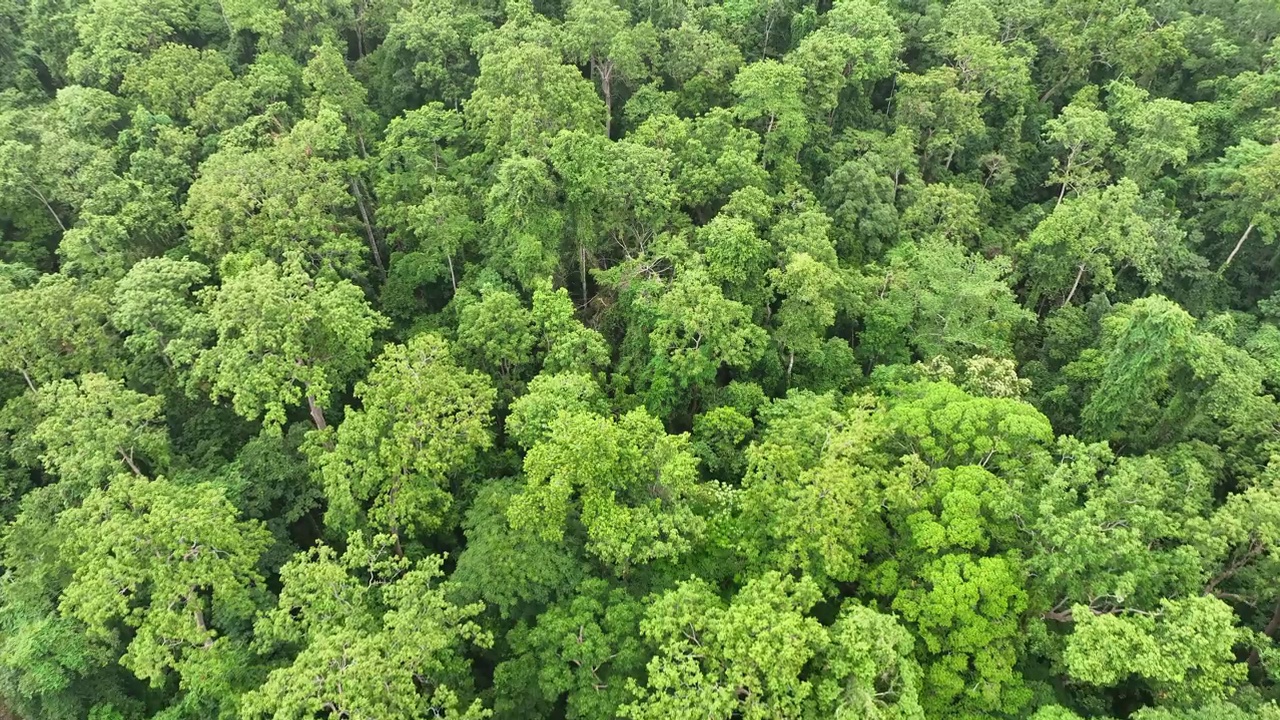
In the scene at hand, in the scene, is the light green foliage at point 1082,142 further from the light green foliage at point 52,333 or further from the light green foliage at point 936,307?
the light green foliage at point 52,333

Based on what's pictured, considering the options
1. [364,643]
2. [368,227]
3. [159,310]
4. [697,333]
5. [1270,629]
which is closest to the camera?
[364,643]

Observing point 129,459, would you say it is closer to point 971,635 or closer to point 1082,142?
point 971,635

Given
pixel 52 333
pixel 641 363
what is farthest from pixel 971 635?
pixel 52 333

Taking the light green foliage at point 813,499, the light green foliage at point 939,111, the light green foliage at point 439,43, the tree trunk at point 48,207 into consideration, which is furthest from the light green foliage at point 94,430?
the light green foliage at point 939,111

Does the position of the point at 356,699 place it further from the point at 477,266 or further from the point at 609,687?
the point at 477,266

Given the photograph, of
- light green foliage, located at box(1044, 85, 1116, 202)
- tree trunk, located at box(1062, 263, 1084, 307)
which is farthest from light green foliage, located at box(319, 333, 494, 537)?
light green foliage, located at box(1044, 85, 1116, 202)

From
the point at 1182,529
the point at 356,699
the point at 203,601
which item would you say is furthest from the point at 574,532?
the point at 1182,529

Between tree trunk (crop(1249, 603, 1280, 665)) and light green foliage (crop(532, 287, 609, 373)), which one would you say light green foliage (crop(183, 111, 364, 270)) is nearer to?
light green foliage (crop(532, 287, 609, 373))
